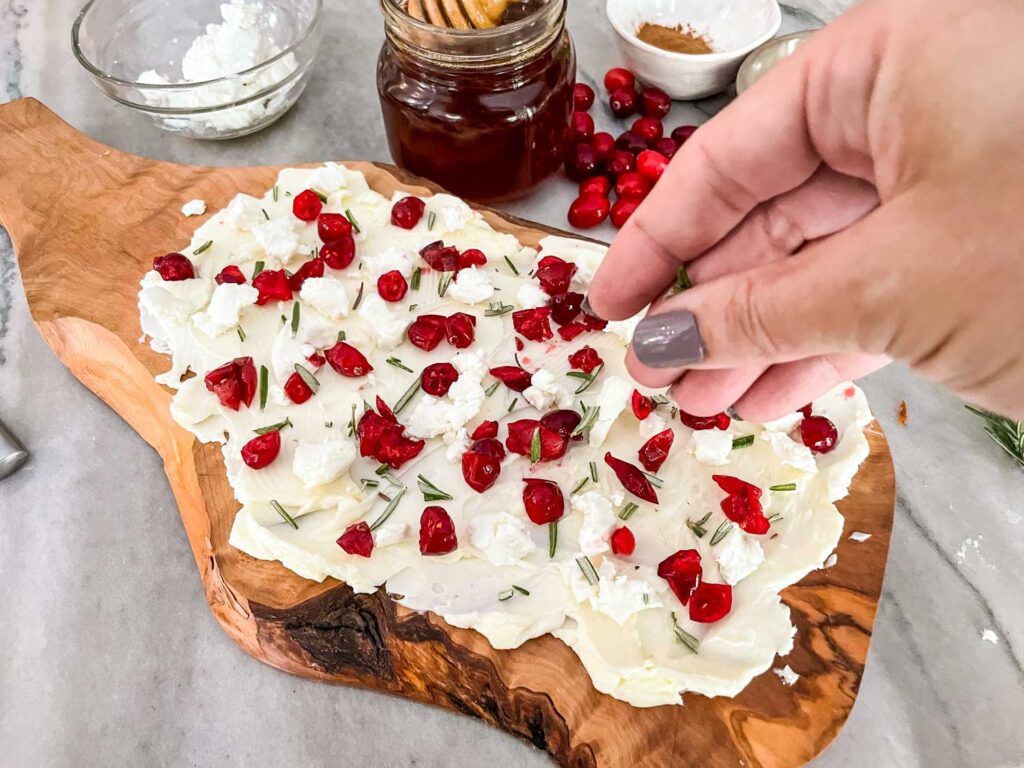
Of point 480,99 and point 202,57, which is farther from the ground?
point 480,99

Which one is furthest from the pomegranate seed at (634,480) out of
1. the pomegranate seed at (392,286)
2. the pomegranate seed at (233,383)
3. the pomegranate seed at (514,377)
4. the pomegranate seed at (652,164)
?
the pomegranate seed at (652,164)

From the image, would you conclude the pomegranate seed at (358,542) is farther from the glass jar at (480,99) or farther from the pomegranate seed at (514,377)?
the glass jar at (480,99)

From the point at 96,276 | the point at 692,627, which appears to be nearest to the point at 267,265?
the point at 96,276

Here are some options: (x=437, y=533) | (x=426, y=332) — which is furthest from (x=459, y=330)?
(x=437, y=533)

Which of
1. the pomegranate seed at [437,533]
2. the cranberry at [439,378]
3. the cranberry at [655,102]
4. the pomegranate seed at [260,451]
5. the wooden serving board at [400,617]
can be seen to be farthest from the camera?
the cranberry at [655,102]

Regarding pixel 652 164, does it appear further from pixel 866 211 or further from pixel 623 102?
pixel 866 211

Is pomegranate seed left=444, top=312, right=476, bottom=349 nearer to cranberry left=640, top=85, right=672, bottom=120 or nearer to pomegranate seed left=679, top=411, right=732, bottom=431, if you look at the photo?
pomegranate seed left=679, top=411, right=732, bottom=431

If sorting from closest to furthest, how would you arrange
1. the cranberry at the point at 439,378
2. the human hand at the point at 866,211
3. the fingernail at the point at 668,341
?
1. the human hand at the point at 866,211
2. the fingernail at the point at 668,341
3. the cranberry at the point at 439,378
